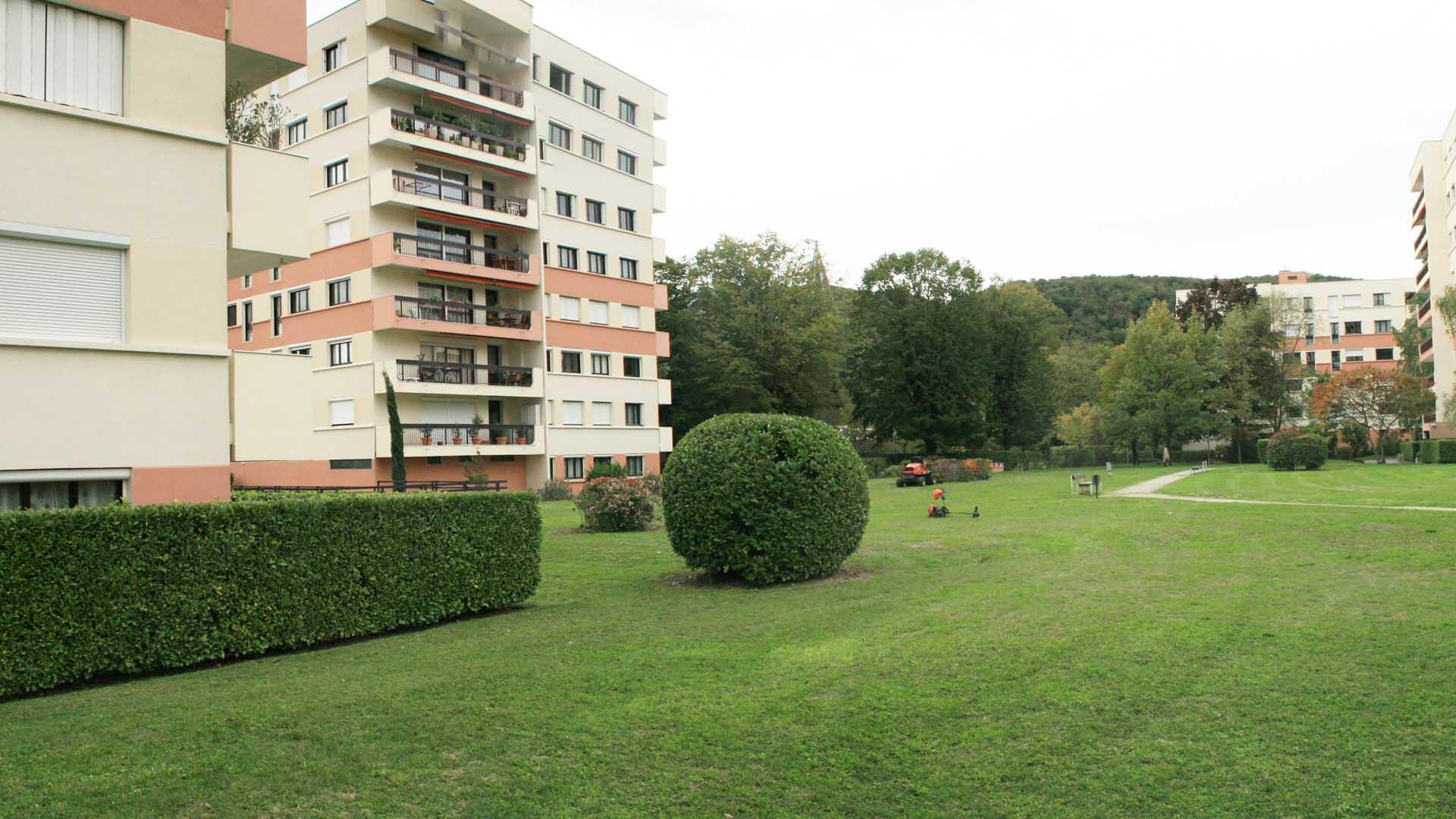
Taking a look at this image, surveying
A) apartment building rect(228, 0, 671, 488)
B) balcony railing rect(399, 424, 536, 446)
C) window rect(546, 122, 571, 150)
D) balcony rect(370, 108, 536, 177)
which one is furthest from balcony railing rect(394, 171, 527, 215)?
balcony railing rect(399, 424, 536, 446)

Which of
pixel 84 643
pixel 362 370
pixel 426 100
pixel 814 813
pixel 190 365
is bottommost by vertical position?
pixel 814 813

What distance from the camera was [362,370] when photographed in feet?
129

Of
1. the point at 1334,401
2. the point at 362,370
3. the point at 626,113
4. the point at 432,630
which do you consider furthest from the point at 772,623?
the point at 1334,401

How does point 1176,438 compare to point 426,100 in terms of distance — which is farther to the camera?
point 1176,438

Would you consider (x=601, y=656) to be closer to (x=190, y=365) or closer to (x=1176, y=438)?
(x=190, y=365)

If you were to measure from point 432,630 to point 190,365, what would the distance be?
3988mm

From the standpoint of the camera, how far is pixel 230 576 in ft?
30.0

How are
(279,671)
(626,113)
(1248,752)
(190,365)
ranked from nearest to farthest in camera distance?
(1248,752)
(279,671)
(190,365)
(626,113)

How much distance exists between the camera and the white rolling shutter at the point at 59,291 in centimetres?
912

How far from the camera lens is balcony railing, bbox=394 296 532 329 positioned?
128 ft

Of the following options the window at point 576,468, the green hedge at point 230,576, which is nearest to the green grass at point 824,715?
the green hedge at point 230,576

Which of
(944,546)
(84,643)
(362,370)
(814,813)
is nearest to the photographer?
(814,813)

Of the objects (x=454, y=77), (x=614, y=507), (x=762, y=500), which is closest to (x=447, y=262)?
(x=454, y=77)

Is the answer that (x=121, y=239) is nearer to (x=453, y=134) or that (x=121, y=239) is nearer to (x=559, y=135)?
(x=453, y=134)
